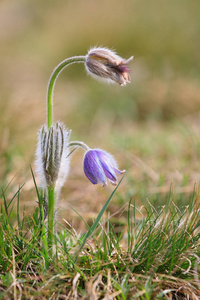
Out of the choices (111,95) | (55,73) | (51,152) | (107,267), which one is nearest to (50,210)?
(51,152)

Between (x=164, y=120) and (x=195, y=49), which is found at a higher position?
(x=195, y=49)

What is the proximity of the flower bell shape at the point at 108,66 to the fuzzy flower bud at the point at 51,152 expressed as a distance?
31cm

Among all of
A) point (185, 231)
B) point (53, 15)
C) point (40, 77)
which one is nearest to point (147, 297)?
point (185, 231)

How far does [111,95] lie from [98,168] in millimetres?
4975

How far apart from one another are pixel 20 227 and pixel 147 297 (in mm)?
708

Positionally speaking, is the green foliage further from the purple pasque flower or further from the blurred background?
the blurred background

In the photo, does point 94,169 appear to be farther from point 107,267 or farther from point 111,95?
point 111,95

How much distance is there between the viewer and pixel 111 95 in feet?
22.8

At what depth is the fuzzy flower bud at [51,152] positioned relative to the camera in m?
2.09

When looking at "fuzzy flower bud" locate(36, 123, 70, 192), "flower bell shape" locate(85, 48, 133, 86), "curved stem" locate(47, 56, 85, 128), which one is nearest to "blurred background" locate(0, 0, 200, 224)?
"fuzzy flower bud" locate(36, 123, 70, 192)

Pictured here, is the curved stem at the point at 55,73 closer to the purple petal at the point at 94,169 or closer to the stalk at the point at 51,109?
the stalk at the point at 51,109

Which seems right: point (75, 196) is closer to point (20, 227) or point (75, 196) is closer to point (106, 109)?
point (20, 227)

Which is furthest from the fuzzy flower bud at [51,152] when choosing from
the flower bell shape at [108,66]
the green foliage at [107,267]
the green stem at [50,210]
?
the flower bell shape at [108,66]

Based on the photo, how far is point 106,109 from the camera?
657 centimetres
